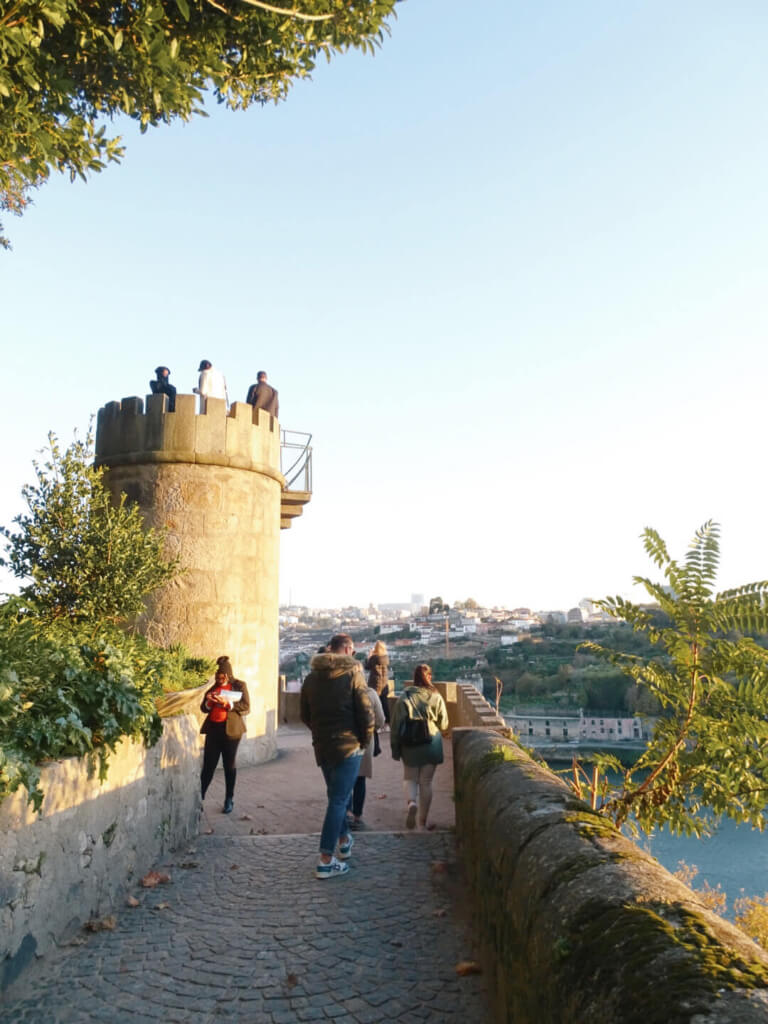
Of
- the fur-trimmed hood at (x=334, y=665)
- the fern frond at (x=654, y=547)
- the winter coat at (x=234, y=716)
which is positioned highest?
the fern frond at (x=654, y=547)

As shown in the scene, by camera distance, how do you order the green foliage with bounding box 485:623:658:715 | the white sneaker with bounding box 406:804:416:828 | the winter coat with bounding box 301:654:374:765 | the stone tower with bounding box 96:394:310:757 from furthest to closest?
the green foliage with bounding box 485:623:658:715 → the stone tower with bounding box 96:394:310:757 → the white sneaker with bounding box 406:804:416:828 → the winter coat with bounding box 301:654:374:765

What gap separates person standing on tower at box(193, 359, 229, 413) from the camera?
Result: 459 inches

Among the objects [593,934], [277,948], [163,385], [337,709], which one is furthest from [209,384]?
[593,934]

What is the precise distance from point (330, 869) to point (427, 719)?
1.72 m

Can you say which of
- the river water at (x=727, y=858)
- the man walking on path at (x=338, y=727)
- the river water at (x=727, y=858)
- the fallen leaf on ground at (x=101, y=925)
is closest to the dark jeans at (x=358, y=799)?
the man walking on path at (x=338, y=727)

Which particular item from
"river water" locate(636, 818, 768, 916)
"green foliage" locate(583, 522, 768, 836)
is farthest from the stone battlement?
"river water" locate(636, 818, 768, 916)

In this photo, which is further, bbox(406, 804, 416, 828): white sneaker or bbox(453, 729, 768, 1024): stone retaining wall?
bbox(406, 804, 416, 828): white sneaker

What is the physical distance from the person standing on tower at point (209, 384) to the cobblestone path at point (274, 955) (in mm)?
8128

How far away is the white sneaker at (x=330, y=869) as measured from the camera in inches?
196

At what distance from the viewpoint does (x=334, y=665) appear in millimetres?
5461

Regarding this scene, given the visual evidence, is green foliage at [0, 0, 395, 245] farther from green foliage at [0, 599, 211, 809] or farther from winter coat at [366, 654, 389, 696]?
winter coat at [366, 654, 389, 696]

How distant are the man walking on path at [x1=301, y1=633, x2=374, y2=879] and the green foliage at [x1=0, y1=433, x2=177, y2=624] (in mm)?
3632

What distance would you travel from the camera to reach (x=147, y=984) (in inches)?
136

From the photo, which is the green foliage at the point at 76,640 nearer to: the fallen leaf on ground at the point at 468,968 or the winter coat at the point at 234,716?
the winter coat at the point at 234,716
